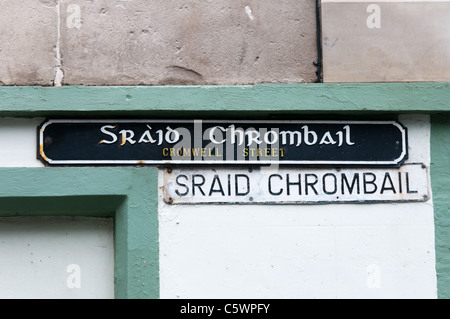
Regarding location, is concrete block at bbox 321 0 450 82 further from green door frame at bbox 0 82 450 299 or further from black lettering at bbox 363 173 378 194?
black lettering at bbox 363 173 378 194

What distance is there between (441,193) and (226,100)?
1202mm

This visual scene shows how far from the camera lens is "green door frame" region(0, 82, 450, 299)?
3506 millimetres

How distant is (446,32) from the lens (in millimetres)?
3754

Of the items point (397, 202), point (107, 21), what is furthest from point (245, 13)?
point (397, 202)

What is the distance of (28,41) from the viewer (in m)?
3.67

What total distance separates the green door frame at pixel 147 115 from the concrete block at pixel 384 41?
105mm

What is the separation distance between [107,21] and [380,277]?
193 centimetres

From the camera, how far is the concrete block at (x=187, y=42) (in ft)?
12.1

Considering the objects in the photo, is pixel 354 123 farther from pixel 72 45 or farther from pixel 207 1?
pixel 72 45

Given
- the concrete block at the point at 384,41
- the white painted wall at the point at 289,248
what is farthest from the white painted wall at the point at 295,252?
the concrete block at the point at 384,41

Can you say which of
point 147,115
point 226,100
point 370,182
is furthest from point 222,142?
point 370,182

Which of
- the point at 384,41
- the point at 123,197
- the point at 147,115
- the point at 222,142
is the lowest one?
the point at 123,197

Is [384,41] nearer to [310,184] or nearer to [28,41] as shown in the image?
[310,184]

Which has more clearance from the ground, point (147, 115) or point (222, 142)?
point (147, 115)
